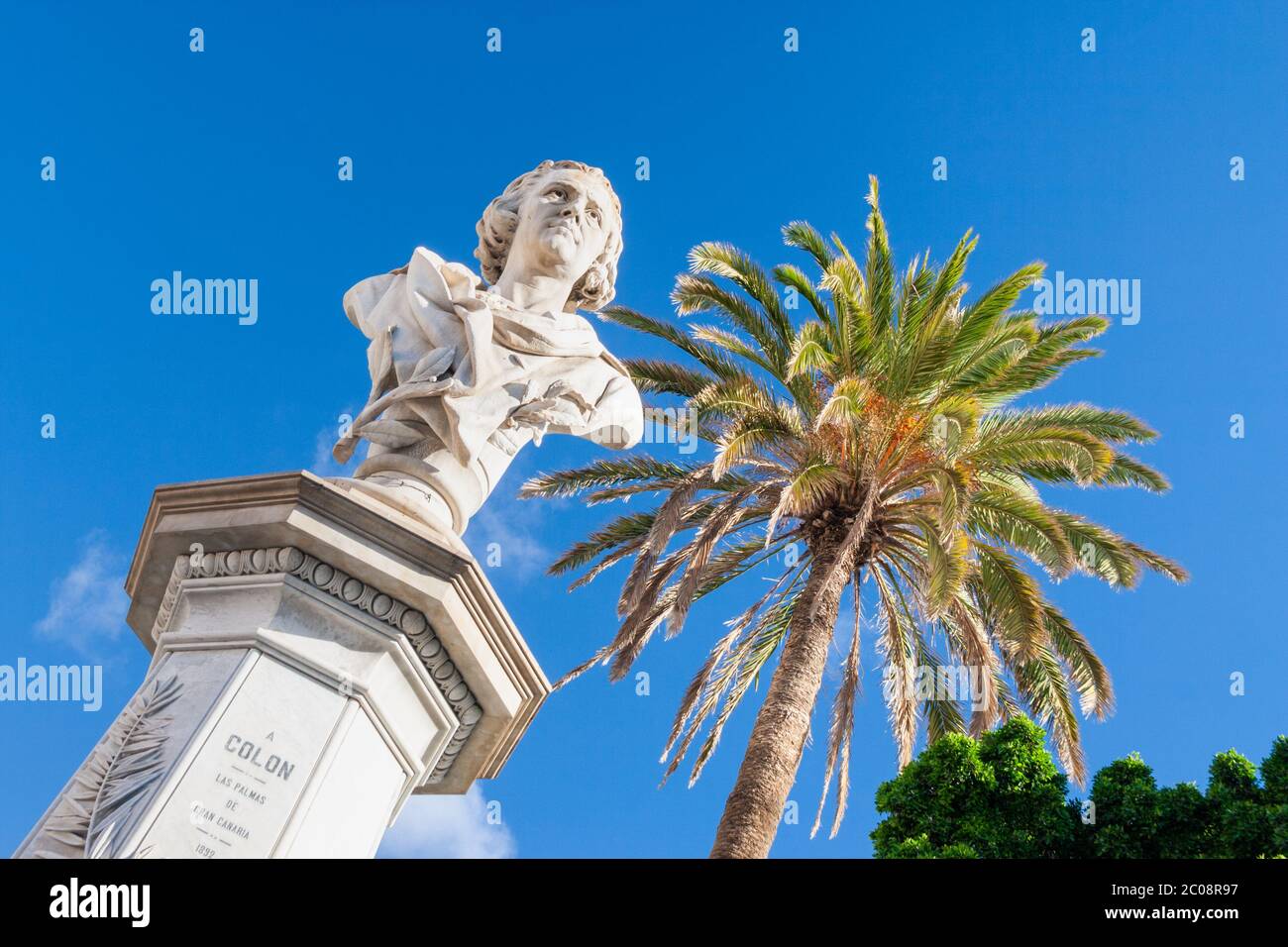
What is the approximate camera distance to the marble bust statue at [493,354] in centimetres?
628

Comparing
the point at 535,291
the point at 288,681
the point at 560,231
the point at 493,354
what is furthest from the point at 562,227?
the point at 288,681

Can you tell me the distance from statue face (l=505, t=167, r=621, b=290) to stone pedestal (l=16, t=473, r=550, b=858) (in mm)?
2141

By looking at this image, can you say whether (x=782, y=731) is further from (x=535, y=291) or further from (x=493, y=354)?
(x=493, y=354)

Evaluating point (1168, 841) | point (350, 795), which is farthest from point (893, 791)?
point (350, 795)

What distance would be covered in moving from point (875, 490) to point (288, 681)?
9945mm

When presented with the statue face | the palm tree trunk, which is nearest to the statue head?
the statue face

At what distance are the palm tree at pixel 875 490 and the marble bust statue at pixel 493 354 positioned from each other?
215 inches

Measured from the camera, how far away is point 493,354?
6.64m

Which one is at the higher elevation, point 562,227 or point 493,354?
point 562,227

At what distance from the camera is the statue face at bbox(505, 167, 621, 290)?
24.0ft

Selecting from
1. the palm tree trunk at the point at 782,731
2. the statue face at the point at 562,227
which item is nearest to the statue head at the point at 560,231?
the statue face at the point at 562,227

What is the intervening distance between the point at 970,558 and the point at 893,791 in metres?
3.38

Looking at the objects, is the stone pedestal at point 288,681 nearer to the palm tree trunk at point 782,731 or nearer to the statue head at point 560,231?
the statue head at point 560,231
